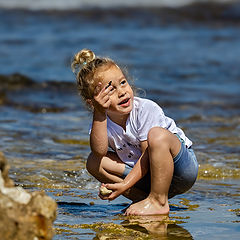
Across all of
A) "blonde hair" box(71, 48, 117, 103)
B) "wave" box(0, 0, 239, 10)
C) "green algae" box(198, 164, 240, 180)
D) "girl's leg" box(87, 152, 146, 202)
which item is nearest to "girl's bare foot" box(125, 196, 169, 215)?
"girl's leg" box(87, 152, 146, 202)

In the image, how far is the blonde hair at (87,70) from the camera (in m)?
3.67

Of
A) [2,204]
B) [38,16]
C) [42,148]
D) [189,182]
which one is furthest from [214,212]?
[38,16]

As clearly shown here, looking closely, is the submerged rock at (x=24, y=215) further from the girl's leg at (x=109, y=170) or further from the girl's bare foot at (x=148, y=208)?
the girl's leg at (x=109, y=170)

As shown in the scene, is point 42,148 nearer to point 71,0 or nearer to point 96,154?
point 96,154

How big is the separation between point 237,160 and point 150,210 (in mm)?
1907

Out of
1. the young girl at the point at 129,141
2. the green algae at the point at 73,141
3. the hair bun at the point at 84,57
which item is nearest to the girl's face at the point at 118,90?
the young girl at the point at 129,141

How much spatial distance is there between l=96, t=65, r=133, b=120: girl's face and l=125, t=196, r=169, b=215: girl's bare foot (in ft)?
1.77

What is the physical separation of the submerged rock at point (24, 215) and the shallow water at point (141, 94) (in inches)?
29.7

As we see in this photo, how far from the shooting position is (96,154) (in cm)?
382

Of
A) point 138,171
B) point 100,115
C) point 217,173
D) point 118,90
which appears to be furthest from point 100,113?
point 217,173

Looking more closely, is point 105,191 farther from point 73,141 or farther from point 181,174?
point 73,141

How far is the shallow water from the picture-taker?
3613mm

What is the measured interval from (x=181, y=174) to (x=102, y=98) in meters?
0.69

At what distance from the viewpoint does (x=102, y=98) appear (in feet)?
11.9
